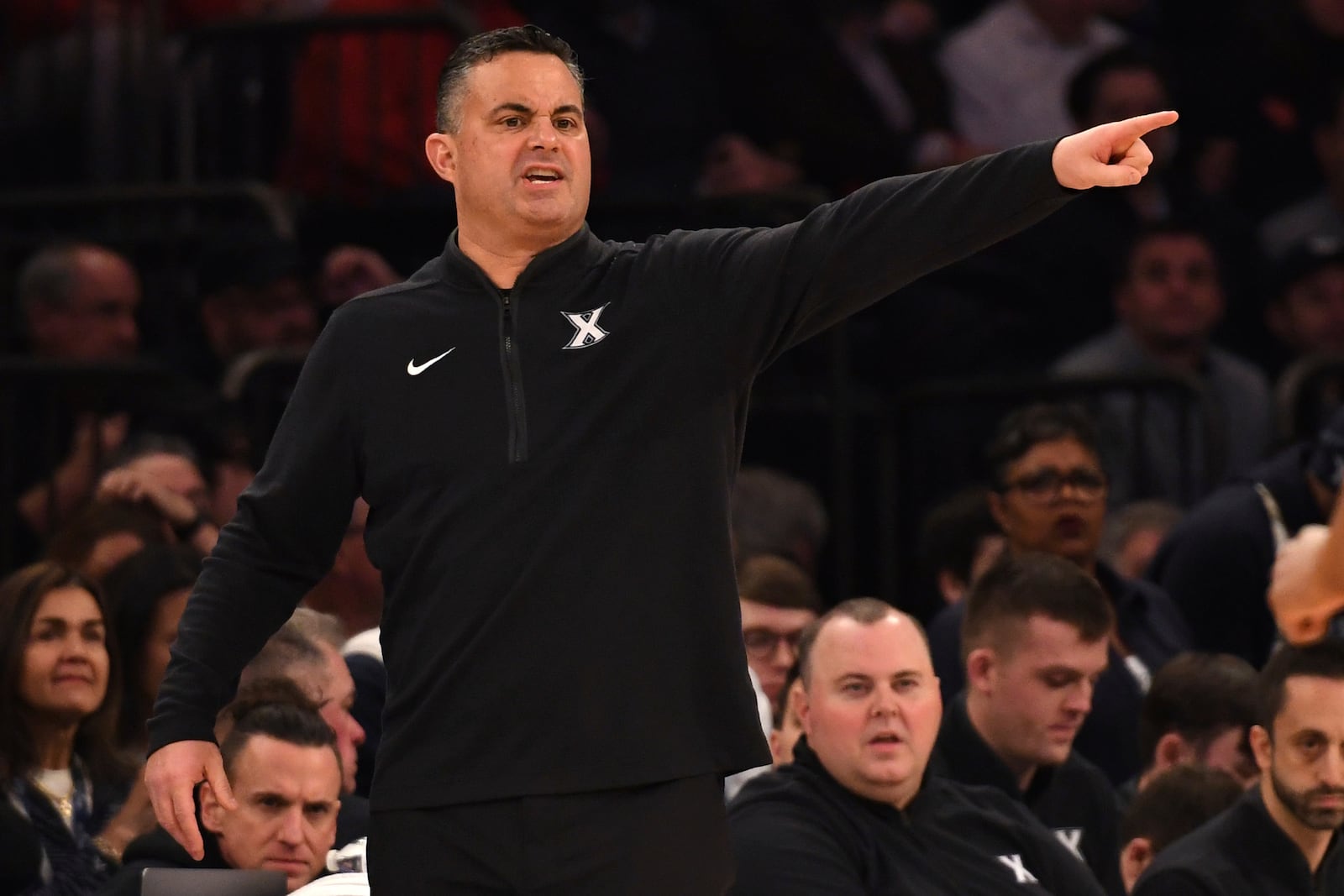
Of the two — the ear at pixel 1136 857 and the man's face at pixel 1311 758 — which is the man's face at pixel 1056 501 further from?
the man's face at pixel 1311 758

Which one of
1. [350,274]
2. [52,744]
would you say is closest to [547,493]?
[52,744]

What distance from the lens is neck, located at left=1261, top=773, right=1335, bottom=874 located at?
4.98 metres

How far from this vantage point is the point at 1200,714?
5.77 metres

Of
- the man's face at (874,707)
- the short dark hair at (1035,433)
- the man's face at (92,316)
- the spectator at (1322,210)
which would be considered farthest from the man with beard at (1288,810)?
the spectator at (1322,210)

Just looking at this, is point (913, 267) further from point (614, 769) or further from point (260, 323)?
point (260, 323)

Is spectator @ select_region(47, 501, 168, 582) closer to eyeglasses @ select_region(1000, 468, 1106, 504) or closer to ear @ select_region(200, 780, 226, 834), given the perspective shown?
ear @ select_region(200, 780, 226, 834)

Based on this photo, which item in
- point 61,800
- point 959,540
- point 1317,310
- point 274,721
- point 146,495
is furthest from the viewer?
point 1317,310

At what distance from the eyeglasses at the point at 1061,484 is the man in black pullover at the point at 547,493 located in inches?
145

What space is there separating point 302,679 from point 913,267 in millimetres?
2470

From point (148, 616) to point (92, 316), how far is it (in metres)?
2.01

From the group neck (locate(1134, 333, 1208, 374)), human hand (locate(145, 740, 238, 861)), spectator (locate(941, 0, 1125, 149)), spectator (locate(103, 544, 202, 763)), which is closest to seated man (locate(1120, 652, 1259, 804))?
spectator (locate(103, 544, 202, 763))

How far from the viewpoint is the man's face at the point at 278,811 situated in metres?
4.65

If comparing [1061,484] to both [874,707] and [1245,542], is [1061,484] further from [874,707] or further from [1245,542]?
[874,707]

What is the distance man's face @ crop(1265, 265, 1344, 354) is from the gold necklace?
4885 millimetres
